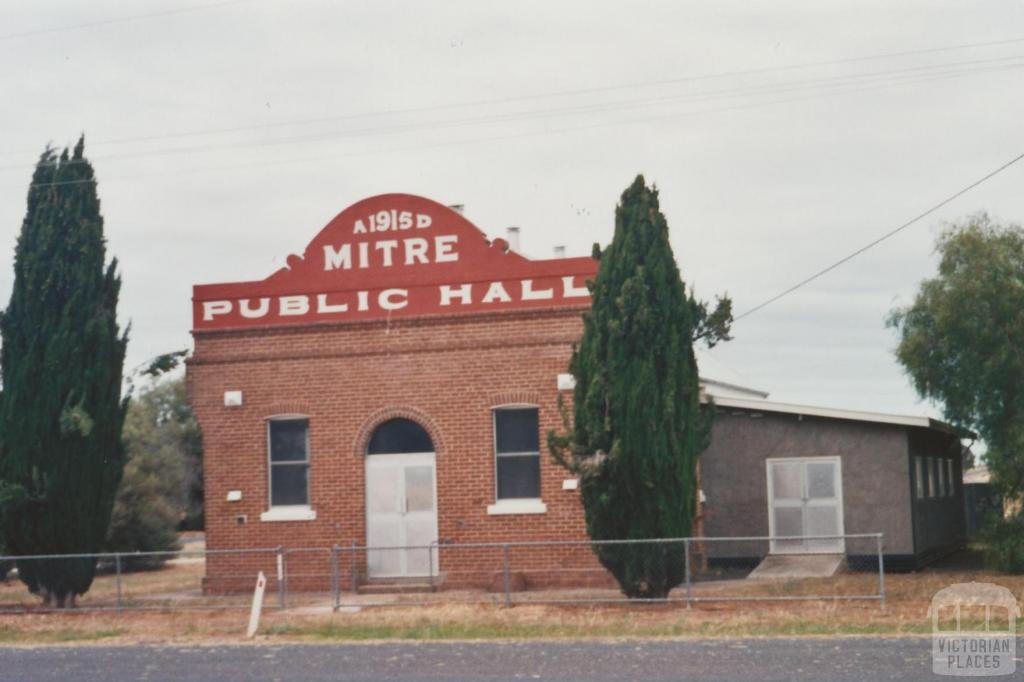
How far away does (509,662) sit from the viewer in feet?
50.8

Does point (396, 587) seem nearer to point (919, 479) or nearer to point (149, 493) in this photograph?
point (919, 479)

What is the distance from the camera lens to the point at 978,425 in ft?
85.0

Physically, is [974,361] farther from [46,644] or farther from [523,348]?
[46,644]

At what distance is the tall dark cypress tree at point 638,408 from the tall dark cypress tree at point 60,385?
808cm

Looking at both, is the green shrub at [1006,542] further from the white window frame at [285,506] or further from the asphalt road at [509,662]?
the white window frame at [285,506]

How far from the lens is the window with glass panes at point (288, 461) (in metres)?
24.8

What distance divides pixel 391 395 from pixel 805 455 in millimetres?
7933

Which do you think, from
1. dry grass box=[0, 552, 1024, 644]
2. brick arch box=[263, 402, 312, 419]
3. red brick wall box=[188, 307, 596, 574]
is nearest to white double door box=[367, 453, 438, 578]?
red brick wall box=[188, 307, 596, 574]

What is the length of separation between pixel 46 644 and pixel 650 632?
A: 843 cm

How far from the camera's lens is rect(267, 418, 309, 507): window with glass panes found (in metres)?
24.8

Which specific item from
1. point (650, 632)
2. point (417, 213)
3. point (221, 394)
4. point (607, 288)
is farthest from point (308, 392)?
point (650, 632)

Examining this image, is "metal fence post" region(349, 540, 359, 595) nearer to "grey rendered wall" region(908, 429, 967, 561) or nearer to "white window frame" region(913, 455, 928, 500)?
"grey rendered wall" region(908, 429, 967, 561)

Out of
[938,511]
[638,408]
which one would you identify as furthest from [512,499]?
[938,511]

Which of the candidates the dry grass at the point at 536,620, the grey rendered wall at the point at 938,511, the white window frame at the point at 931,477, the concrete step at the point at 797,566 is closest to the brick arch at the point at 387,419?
the dry grass at the point at 536,620
